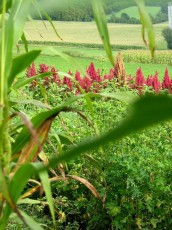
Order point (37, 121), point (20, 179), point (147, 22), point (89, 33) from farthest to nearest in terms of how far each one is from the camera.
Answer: point (89, 33)
point (37, 121)
point (20, 179)
point (147, 22)

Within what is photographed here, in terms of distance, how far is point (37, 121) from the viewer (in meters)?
1.23

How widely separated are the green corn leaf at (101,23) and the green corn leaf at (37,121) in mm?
248

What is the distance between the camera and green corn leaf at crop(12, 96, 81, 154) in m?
1.21

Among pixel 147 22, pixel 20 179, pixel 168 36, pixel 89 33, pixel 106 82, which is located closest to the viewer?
pixel 147 22

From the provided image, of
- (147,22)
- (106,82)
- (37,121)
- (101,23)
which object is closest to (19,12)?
(37,121)

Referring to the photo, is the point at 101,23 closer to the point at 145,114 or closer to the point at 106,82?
the point at 145,114

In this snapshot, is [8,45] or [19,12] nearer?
[8,45]

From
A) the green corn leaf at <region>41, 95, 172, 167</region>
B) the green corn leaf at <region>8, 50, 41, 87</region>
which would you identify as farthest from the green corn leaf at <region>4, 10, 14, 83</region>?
the green corn leaf at <region>41, 95, 172, 167</region>

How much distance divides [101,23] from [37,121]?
1.09 ft

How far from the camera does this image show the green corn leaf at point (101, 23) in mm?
966

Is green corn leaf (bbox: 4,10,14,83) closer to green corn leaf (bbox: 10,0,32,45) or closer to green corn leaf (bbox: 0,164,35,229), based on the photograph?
green corn leaf (bbox: 10,0,32,45)

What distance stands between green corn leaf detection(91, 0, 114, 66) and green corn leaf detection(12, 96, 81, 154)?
0.81ft

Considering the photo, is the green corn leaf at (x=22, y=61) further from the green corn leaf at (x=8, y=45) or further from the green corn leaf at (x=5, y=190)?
the green corn leaf at (x=5, y=190)

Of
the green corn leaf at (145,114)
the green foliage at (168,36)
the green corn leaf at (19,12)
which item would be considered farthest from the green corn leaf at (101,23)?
the green foliage at (168,36)
